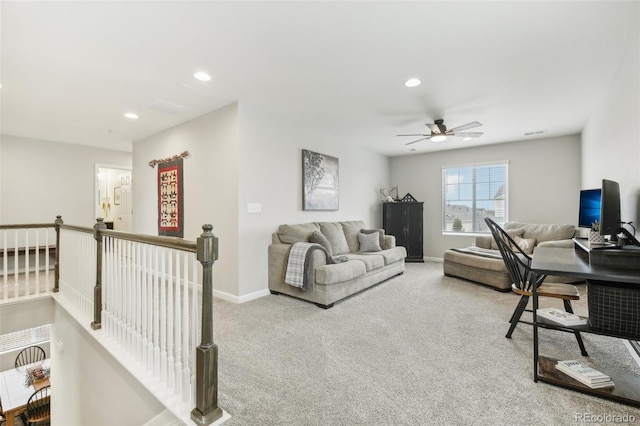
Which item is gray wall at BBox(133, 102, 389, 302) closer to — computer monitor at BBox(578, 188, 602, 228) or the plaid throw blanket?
the plaid throw blanket

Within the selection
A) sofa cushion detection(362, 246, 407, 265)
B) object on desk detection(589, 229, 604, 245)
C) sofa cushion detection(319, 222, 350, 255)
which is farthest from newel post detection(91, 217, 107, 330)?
object on desk detection(589, 229, 604, 245)

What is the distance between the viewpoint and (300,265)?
3.41 metres

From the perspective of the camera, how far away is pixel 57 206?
5422mm

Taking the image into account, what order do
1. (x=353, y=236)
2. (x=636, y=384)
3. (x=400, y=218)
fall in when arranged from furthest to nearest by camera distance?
(x=400, y=218), (x=353, y=236), (x=636, y=384)

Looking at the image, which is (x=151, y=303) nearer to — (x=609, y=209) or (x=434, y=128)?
(x=609, y=209)

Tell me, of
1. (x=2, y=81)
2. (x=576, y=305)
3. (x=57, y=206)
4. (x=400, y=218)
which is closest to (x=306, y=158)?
(x=400, y=218)

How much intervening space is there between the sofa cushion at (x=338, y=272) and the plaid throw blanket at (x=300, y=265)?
0.14 meters

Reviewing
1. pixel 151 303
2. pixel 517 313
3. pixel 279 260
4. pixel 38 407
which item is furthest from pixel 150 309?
pixel 38 407

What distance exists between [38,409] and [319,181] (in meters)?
5.68

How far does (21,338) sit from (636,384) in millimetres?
7272

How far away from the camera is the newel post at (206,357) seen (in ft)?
4.99

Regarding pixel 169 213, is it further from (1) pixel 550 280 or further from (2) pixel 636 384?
(1) pixel 550 280

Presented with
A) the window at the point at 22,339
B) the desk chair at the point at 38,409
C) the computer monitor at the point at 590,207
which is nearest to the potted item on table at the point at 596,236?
the computer monitor at the point at 590,207

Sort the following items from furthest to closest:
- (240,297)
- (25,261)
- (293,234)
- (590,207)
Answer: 1. (25,261)
2. (293,234)
3. (240,297)
4. (590,207)
